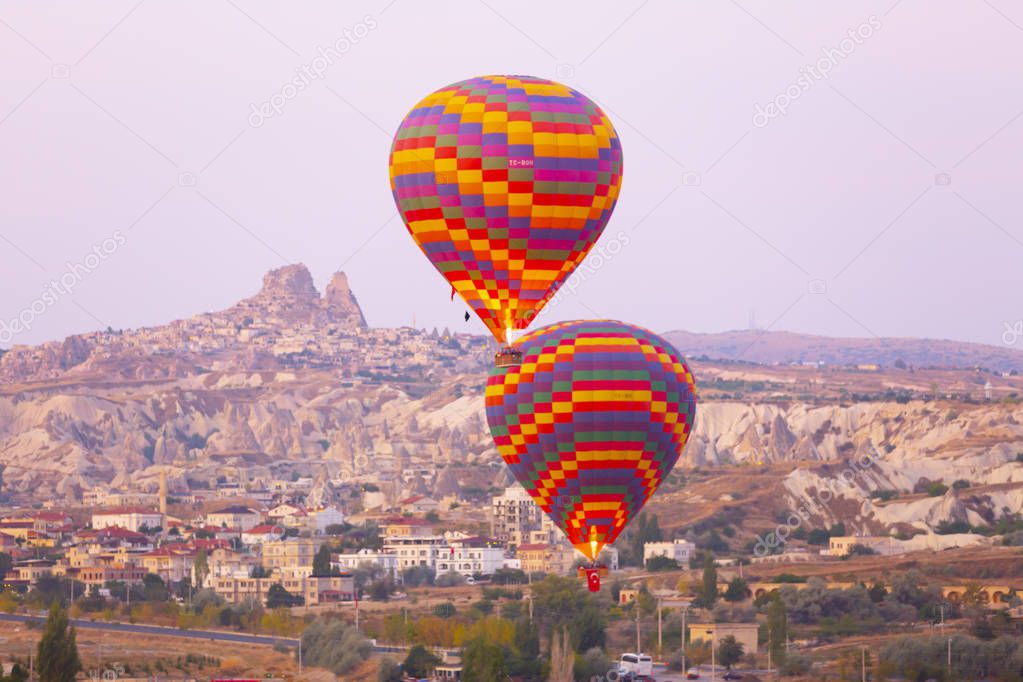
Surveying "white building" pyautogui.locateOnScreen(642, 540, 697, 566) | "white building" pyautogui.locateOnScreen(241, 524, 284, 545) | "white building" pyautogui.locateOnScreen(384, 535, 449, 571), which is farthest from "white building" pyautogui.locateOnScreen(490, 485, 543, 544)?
"white building" pyautogui.locateOnScreen(642, 540, 697, 566)

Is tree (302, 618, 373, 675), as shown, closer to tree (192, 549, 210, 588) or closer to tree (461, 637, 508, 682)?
tree (461, 637, 508, 682)

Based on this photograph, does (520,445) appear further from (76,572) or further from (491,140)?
(76,572)

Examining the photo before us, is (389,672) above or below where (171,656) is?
below

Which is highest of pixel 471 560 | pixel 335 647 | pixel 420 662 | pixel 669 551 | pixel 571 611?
pixel 471 560

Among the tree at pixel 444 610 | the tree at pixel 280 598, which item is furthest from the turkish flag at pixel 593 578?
the tree at pixel 280 598

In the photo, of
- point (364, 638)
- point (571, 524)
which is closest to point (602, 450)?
point (571, 524)

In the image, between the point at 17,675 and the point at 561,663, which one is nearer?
the point at 17,675

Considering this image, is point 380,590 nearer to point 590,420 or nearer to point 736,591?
point 736,591

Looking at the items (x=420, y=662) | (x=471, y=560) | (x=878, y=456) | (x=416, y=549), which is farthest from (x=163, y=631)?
(x=878, y=456)
